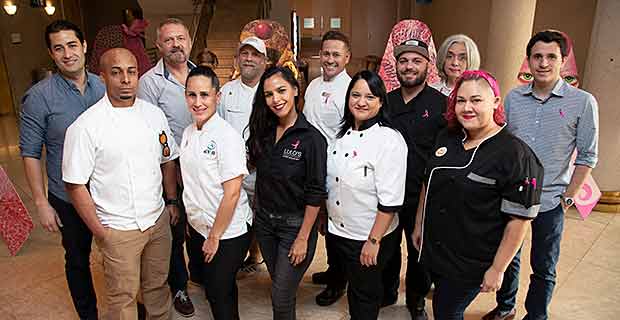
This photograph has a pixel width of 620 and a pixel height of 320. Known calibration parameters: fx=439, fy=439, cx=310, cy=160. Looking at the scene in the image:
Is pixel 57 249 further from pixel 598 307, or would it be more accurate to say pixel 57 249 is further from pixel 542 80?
pixel 598 307

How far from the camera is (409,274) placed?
2.80m

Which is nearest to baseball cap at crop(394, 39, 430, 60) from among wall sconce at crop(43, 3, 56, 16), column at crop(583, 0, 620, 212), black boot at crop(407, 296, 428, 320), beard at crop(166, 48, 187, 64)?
beard at crop(166, 48, 187, 64)

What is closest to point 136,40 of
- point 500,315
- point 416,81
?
point 416,81

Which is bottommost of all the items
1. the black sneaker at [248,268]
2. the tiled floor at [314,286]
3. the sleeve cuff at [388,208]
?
the tiled floor at [314,286]

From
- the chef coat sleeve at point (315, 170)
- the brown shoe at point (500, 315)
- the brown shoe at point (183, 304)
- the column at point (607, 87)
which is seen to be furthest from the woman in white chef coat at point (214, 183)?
the column at point (607, 87)

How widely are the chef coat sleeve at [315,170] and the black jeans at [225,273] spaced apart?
46 centimetres

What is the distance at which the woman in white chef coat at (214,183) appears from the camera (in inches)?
85.9

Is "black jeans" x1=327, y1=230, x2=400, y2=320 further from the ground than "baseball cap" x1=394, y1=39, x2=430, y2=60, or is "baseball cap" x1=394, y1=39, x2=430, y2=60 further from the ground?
"baseball cap" x1=394, y1=39, x2=430, y2=60

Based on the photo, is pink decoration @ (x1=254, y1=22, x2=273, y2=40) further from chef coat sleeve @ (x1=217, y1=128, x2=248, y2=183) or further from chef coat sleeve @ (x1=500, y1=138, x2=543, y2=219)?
chef coat sleeve @ (x1=500, y1=138, x2=543, y2=219)

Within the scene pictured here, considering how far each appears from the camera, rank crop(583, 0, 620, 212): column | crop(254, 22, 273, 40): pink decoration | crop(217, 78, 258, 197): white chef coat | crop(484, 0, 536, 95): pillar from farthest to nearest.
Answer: crop(484, 0, 536, 95): pillar, crop(583, 0, 620, 212): column, crop(254, 22, 273, 40): pink decoration, crop(217, 78, 258, 197): white chef coat

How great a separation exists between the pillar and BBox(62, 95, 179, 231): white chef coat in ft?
14.0

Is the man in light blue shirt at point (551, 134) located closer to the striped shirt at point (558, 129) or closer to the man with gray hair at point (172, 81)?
the striped shirt at point (558, 129)

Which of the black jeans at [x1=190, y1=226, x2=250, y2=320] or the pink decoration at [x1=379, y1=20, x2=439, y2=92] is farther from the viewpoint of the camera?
the pink decoration at [x1=379, y1=20, x2=439, y2=92]

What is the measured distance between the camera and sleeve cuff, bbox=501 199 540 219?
1.79 metres
